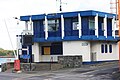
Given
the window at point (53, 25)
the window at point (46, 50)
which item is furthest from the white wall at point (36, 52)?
the window at point (53, 25)

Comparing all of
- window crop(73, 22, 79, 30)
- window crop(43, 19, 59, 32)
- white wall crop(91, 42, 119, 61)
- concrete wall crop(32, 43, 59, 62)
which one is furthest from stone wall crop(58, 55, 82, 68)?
concrete wall crop(32, 43, 59, 62)

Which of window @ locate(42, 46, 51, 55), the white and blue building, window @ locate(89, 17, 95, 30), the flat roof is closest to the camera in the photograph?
the flat roof

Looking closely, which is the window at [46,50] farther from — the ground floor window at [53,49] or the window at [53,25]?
the window at [53,25]

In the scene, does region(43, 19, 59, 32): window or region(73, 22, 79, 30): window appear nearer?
region(73, 22, 79, 30): window

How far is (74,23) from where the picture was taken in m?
42.6

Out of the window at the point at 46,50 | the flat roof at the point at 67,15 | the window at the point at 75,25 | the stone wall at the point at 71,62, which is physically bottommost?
the stone wall at the point at 71,62

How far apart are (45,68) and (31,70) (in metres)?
1.51

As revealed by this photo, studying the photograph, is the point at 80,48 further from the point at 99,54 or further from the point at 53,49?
the point at 53,49

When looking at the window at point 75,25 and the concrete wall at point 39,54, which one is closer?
the window at point 75,25

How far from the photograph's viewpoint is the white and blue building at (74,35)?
4131 centimetres

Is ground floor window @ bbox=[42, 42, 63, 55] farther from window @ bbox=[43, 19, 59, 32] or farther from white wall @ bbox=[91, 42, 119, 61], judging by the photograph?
white wall @ bbox=[91, 42, 119, 61]

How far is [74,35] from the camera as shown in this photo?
4197cm

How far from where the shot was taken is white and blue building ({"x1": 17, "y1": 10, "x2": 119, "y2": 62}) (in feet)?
136

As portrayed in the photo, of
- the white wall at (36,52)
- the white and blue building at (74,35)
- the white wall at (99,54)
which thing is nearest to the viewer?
the white and blue building at (74,35)
